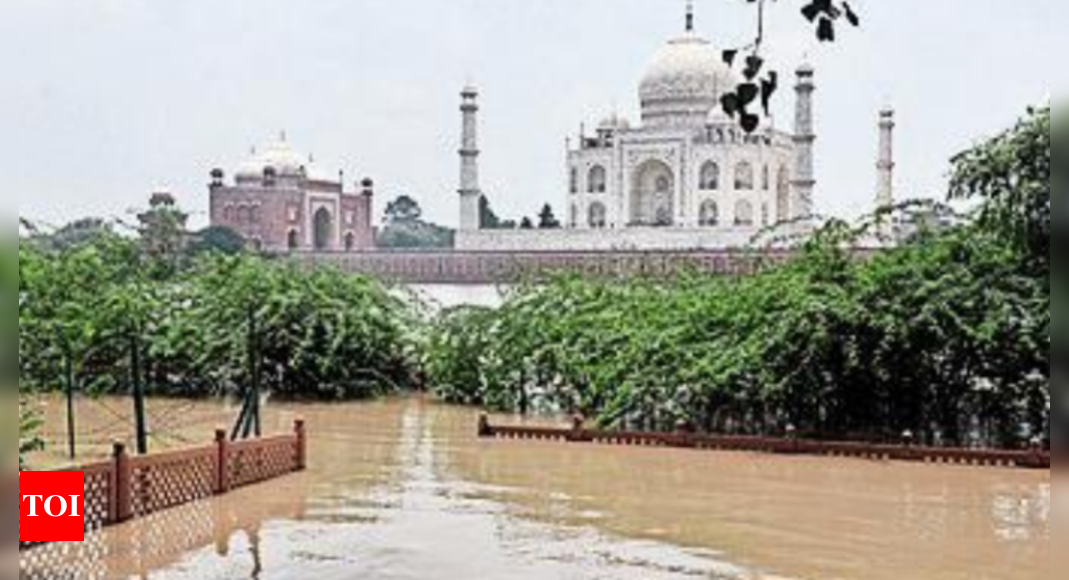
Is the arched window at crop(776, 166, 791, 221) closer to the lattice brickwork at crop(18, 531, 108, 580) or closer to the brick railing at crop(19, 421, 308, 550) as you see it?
the brick railing at crop(19, 421, 308, 550)

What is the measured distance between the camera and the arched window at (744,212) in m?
55.0

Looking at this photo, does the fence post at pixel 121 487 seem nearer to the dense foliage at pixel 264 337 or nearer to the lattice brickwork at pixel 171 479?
the lattice brickwork at pixel 171 479

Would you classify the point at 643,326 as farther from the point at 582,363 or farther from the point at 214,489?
the point at 214,489

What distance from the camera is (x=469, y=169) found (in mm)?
55188

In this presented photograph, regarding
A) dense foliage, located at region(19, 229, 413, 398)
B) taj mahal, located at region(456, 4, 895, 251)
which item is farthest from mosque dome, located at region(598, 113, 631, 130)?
dense foliage, located at region(19, 229, 413, 398)

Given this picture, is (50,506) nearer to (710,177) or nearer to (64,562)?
(64,562)

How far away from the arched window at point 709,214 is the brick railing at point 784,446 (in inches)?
1459

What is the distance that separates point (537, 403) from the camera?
22.1m

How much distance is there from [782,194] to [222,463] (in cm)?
4496

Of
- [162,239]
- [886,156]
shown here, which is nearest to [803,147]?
[886,156]

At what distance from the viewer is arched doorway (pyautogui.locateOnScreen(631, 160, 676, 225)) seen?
57.2 meters

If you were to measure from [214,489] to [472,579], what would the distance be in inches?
171

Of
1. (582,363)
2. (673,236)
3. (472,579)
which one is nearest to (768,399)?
(582,363)

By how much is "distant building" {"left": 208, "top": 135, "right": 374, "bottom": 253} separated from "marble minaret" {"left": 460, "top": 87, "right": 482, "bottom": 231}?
652 cm
